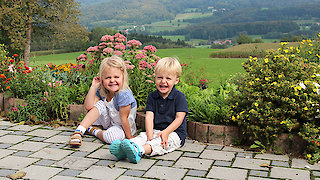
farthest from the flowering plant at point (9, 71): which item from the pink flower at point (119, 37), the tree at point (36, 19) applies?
the tree at point (36, 19)

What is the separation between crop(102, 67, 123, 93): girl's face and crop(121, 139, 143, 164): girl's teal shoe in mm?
919

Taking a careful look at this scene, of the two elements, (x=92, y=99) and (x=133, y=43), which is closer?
(x=92, y=99)

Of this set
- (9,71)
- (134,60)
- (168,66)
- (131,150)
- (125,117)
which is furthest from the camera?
(9,71)

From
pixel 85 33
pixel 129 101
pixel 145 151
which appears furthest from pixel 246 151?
pixel 85 33

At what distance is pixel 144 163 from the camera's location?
3.32 metres

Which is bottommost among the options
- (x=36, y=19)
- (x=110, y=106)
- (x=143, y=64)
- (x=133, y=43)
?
(x=110, y=106)

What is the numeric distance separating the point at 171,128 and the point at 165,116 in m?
0.21

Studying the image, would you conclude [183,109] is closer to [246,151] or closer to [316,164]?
[246,151]

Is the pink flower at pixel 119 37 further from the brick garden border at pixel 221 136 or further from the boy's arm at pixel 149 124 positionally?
the boy's arm at pixel 149 124

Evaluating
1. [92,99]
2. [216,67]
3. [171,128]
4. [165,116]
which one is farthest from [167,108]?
[216,67]

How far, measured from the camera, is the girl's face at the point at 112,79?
12.8ft

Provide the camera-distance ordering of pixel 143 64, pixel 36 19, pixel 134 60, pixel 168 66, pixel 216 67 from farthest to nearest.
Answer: pixel 36 19
pixel 216 67
pixel 134 60
pixel 143 64
pixel 168 66

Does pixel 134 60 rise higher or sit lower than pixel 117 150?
higher

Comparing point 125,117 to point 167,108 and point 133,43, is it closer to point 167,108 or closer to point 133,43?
point 167,108
